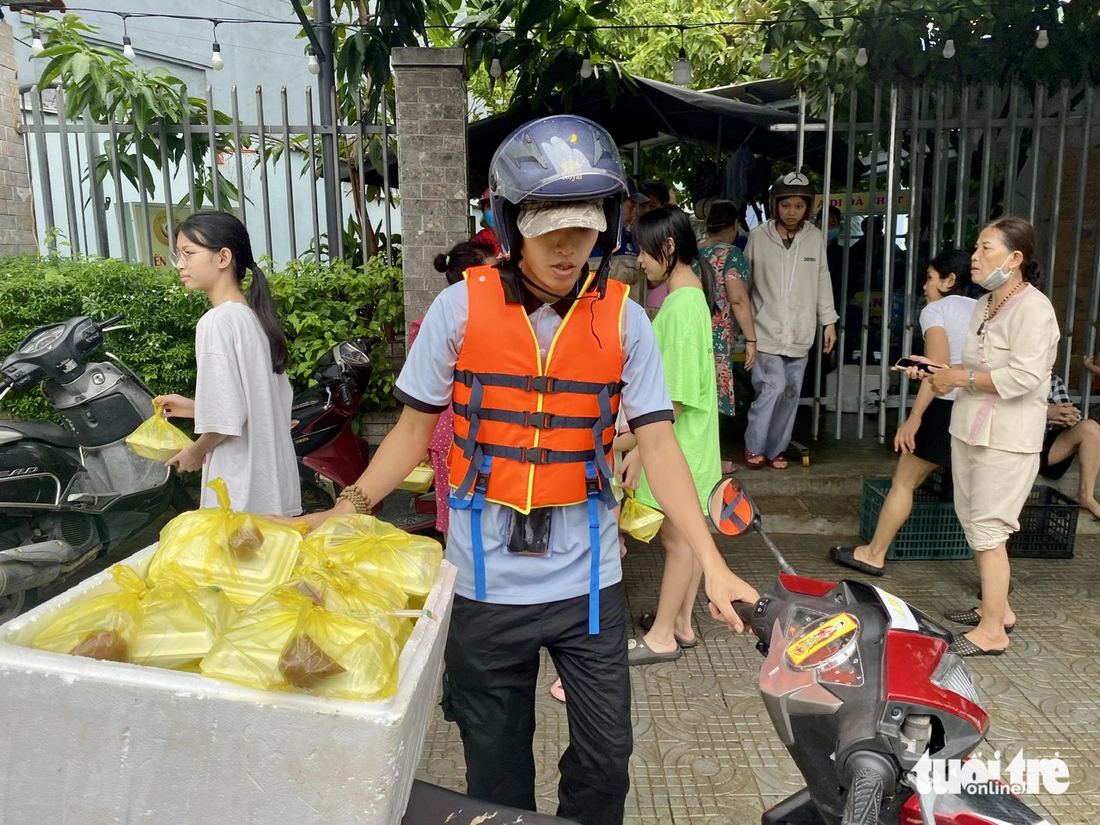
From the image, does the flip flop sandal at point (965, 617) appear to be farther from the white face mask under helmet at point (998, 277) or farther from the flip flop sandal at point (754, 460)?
the flip flop sandal at point (754, 460)

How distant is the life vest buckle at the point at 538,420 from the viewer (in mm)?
1951

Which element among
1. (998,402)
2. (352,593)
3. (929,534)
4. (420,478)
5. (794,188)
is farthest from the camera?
(794,188)

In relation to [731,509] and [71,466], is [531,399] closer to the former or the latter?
[731,509]

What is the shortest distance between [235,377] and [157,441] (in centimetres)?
45

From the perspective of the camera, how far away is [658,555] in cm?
511

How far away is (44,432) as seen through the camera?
12.5 feet

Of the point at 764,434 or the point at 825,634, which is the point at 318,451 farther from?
the point at 825,634

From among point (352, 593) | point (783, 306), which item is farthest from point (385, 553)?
point (783, 306)

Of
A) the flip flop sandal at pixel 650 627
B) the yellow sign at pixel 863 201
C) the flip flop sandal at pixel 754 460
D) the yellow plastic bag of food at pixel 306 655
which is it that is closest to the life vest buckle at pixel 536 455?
the yellow plastic bag of food at pixel 306 655

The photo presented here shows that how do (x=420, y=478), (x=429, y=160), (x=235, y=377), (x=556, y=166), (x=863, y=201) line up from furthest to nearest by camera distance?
(x=863, y=201), (x=429, y=160), (x=420, y=478), (x=235, y=377), (x=556, y=166)

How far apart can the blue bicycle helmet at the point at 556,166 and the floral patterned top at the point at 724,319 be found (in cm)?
369

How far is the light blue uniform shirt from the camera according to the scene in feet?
6.60

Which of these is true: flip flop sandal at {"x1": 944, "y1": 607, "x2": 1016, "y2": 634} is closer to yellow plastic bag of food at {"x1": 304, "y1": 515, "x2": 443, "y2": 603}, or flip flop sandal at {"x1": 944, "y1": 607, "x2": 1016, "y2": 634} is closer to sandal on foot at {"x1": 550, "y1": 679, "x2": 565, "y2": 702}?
sandal on foot at {"x1": 550, "y1": 679, "x2": 565, "y2": 702}

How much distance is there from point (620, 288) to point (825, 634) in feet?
3.07
